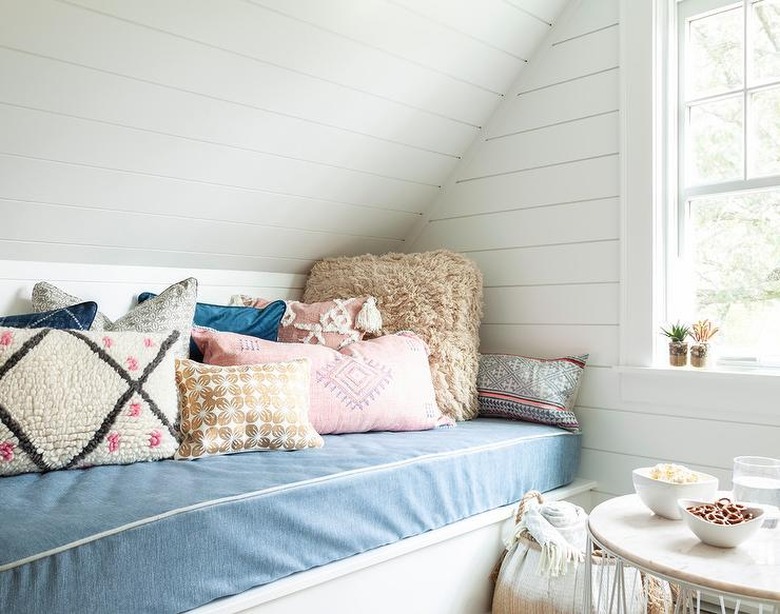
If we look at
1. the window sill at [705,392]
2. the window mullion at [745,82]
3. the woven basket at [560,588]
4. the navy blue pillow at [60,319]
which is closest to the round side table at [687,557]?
the woven basket at [560,588]

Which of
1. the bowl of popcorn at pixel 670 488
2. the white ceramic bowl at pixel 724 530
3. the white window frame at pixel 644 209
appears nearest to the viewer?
the white ceramic bowl at pixel 724 530

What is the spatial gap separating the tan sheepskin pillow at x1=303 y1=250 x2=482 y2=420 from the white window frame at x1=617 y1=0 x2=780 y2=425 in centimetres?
53

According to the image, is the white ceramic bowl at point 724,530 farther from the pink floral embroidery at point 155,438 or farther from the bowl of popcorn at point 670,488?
the pink floral embroidery at point 155,438

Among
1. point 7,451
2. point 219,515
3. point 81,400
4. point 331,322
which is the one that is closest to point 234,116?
point 331,322

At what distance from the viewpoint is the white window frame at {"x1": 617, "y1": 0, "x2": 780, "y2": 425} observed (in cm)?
236

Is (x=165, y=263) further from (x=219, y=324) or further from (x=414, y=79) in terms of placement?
(x=414, y=79)

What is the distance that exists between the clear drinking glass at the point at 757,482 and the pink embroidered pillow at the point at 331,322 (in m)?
1.35

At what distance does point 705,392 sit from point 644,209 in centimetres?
62

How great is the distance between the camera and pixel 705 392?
2.24 m

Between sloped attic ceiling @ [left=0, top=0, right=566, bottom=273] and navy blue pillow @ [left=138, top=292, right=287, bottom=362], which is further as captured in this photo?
navy blue pillow @ [left=138, top=292, right=287, bottom=362]

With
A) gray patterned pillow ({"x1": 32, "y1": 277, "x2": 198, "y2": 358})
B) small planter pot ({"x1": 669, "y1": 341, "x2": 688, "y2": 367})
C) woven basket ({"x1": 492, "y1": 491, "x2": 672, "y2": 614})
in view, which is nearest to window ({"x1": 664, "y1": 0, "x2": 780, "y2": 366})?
small planter pot ({"x1": 669, "y1": 341, "x2": 688, "y2": 367})

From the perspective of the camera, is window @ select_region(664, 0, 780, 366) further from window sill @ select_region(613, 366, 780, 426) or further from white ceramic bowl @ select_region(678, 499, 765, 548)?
white ceramic bowl @ select_region(678, 499, 765, 548)

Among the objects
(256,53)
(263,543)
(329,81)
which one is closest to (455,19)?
(329,81)

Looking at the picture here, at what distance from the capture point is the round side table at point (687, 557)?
3.89 ft
